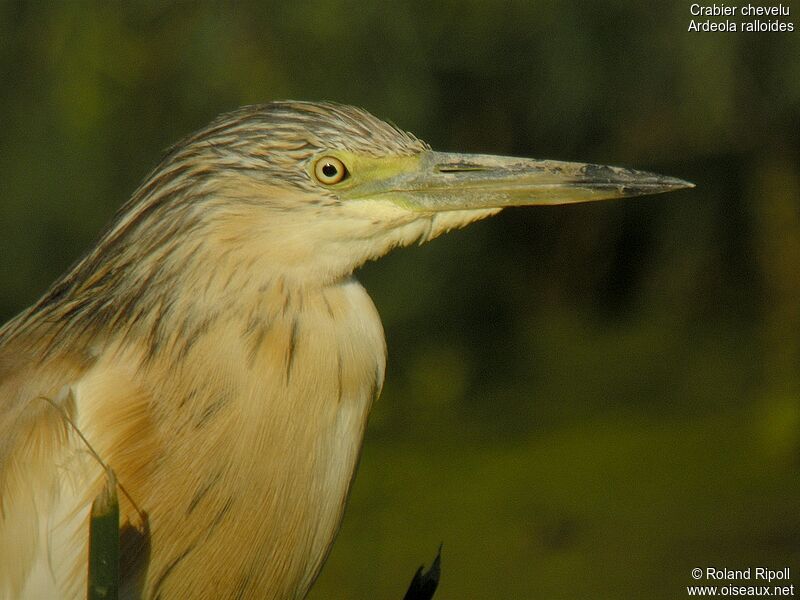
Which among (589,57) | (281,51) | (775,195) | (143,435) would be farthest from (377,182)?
(775,195)

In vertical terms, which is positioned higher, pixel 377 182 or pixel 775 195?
pixel 377 182

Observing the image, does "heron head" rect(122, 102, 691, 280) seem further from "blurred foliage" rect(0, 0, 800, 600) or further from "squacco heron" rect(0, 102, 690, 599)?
"blurred foliage" rect(0, 0, 800, 600)

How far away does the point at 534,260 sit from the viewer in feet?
18.0

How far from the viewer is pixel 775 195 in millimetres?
5027

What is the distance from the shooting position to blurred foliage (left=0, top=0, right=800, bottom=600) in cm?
400

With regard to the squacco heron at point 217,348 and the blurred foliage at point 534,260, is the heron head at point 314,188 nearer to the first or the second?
the squacco heron at point 217,348

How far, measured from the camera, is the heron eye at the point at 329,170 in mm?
1725

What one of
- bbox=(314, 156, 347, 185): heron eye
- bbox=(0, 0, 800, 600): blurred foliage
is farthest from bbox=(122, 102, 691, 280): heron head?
bbox=(0, 0, 800, 600): blurred foliage

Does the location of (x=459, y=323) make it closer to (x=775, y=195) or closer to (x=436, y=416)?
(x=436, y=416)

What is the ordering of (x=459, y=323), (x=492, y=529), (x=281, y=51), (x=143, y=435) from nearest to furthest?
(x=143, y=435) < (x=281, y=51) < (x=492, y=529) < (x=459, y=323)

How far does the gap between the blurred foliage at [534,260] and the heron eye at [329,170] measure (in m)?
2.14

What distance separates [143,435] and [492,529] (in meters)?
3.14

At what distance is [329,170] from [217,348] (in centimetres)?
31

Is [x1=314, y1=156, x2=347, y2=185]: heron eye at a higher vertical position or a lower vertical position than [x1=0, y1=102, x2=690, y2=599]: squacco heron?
higher
